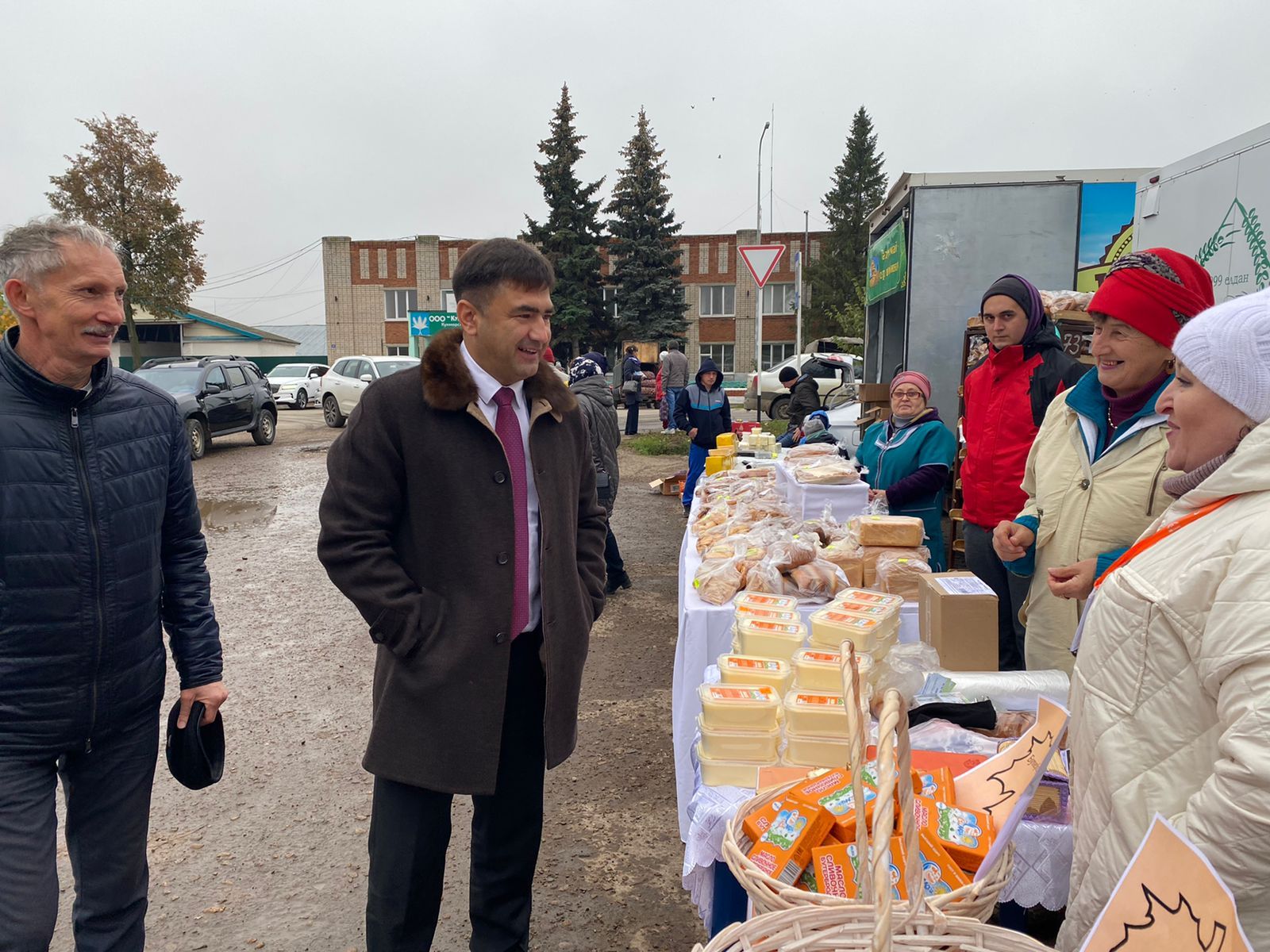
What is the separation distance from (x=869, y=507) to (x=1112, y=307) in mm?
2085

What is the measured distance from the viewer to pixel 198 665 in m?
2.34

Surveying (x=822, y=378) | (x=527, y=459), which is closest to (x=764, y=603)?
(x=527, y=459)

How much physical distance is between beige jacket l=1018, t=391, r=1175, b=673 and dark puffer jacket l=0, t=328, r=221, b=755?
9.28 ft

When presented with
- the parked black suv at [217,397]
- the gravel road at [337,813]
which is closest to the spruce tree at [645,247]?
the parked black suv at [217,397]

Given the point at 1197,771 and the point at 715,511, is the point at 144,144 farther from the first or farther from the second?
the point at 1197,771

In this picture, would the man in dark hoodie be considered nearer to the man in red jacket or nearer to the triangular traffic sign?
the triangular traffic sign

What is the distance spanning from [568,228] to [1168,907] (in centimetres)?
3416

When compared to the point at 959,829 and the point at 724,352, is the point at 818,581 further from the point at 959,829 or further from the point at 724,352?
the point at 724,352

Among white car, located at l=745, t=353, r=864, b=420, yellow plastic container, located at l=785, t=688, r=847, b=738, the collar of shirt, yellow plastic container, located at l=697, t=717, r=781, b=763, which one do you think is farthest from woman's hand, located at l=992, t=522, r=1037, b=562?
white car, located at l=745, t=353, r=864, b=420

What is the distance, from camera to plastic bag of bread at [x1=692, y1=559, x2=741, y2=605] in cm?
352

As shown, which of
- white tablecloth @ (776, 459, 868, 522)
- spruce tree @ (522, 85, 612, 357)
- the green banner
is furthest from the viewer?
spruce tree @ (522, 85, 612, 357)

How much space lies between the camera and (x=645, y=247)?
3347 cm

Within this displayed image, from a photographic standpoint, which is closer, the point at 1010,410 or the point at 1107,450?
the point at 1107,450

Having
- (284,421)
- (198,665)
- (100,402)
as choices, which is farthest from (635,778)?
(284,421)
